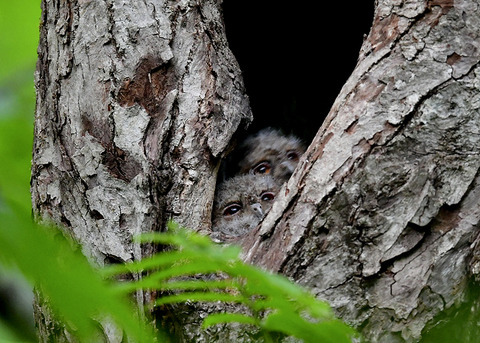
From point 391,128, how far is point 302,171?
41 cm

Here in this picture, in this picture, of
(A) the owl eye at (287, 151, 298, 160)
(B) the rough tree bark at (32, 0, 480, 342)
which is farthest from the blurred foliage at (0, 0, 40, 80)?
(A) the owl eye at (287, 151, 298, 160)

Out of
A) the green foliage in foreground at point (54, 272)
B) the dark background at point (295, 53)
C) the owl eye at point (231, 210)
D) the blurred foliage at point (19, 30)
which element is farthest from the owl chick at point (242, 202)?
the green foliage in foreground at point (54, 272)

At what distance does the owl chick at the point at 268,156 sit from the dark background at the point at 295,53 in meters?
0.27

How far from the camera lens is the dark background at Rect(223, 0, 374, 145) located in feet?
17.0

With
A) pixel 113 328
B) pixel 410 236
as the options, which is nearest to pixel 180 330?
pixel 113 328

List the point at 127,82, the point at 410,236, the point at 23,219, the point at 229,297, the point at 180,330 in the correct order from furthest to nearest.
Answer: the point at 127,82, the point at 180,330, the point at 410,236, the point at 229,297, the point at 23,219

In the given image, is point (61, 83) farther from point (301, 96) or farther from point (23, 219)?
point (301, 96)

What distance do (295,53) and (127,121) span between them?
2.82 meters

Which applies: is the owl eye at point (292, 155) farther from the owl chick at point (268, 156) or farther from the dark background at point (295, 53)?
the dark background at point (295, 53)

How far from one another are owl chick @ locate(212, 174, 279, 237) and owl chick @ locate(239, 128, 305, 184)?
7.0 inches

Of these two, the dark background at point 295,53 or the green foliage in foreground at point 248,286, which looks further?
the dark background at point 295,53

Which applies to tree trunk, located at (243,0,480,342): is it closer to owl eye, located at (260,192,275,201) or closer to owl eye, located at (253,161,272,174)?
owl eye, located at (260,192,275,201)

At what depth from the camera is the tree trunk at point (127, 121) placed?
10.1 feet

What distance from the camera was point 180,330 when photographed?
9.54 feet
